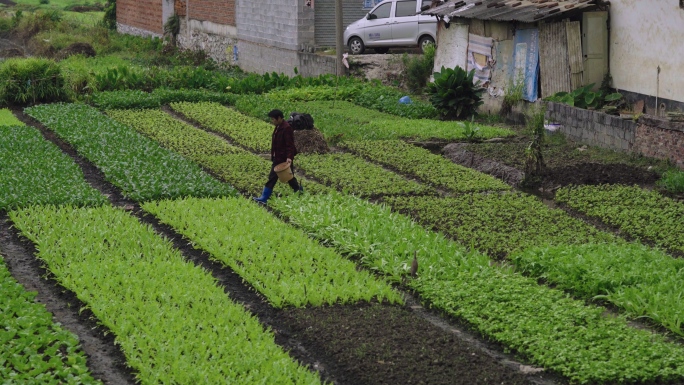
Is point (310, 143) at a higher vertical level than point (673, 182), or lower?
higher

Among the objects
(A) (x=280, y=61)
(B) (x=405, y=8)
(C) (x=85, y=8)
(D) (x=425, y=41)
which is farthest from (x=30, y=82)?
(C) (x=85, y=8)

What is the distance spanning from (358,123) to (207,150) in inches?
188

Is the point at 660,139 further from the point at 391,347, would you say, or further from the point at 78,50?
the point at 78,50

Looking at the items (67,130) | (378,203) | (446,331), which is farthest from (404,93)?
(446,331)

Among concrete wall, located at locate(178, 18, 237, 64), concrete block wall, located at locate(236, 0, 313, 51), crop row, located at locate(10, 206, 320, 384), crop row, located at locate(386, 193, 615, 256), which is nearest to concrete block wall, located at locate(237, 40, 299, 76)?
concrete block wall, located at locate(236, 0, 313, 51)

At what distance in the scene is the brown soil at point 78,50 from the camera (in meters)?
40.7

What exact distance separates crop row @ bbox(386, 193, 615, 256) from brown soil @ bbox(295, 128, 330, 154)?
162 inches

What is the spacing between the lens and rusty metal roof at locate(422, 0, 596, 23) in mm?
21500

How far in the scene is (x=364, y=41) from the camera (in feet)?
105

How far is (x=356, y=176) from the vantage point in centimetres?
1728

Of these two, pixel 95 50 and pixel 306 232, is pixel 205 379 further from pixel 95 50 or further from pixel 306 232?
pixel 95 50

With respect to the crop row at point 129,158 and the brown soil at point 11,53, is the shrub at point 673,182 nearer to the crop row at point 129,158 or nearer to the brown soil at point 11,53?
the crop row at point 129,158

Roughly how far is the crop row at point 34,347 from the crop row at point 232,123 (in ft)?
33.5

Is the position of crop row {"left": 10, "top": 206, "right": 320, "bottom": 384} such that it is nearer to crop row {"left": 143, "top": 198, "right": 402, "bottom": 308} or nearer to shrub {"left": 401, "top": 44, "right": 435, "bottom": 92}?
crop row {"left": 143, "top": 198, "right": 402, "bottom": 308}
